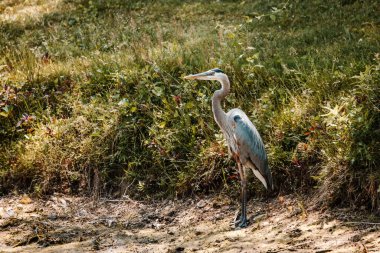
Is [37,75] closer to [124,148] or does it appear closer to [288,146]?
[124,148]

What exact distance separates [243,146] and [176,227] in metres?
1.13

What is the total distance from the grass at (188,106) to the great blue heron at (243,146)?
470 mm

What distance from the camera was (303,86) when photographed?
274 inches

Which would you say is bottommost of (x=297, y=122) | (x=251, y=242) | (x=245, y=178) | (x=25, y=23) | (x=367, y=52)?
(x=251, y=242)

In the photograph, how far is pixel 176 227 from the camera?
6199 mm

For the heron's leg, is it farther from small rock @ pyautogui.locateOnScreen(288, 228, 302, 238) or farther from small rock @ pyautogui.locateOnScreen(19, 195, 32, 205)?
small rock @ pyautogui.locateOnScreen(19, 195, 32, 205)

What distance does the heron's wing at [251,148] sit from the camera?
5.88 meters

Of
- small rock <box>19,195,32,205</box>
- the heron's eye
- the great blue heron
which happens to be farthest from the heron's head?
small rock <box>19,195,32,205</box>

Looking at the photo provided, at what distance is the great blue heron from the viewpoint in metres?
5.89

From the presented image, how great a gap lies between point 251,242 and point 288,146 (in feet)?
4.94

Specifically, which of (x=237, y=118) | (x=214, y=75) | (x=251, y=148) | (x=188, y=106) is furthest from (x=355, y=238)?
(x=188, y=106)

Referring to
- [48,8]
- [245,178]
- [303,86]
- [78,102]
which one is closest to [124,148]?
[78,102]

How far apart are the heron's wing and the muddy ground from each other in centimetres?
47

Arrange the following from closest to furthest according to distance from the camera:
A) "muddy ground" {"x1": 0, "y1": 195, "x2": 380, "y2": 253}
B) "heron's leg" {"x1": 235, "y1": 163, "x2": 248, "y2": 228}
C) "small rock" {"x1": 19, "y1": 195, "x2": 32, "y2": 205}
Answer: "muddy ground" {"x1": 0, "y1": 195, "x2": 380, "y2": 253} < "heron's leg" {"x1": 235, "y1": 163, "x2": 248, "y2": 228} < "small rock" {"x1": 19, "y1": 195, "x2": 32, "y2": 205}
